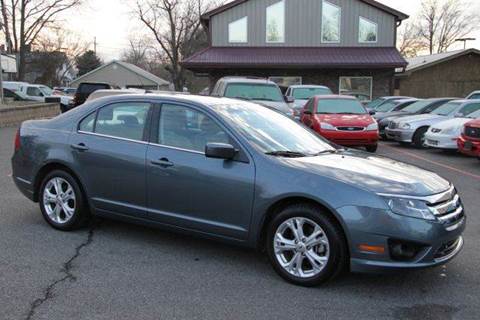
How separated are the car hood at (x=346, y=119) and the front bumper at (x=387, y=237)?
30.2ft

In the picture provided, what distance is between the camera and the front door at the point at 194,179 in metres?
→ 4.62

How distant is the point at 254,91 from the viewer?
543 inches

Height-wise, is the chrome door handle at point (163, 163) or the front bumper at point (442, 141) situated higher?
the chrome door handle at point (163, 163)

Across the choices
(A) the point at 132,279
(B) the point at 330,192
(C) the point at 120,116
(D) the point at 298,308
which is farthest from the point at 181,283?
(C) the point at 120,116

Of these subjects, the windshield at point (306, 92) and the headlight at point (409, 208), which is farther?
the windshield at point (306, 92)

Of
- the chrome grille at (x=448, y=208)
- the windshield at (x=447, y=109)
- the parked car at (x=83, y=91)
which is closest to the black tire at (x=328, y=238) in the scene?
the chrome grille at (x=448, y=208)

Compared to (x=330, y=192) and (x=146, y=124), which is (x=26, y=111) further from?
(x=330, y=192)

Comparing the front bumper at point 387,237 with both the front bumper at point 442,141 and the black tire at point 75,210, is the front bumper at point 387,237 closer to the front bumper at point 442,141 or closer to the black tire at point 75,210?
the black tire at point 75,210

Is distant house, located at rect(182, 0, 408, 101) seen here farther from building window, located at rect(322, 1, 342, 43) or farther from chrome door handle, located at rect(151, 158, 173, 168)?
chrome door handle, located at rect(151, 158, 173, 168)

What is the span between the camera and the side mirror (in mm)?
4586

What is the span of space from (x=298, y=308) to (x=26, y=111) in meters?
19.4

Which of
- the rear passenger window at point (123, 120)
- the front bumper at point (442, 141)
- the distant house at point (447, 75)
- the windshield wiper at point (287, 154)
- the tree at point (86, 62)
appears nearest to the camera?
the windshield wiper at point (287, 154)

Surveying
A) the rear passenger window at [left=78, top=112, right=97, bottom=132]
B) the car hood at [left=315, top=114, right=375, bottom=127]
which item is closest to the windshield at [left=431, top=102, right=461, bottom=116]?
the car hood at [left=315, top=114, right=375, bottom=127]

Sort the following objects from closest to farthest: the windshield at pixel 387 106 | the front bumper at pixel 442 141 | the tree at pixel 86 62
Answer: the front bumper at pixel 442 141
the windshield at pixel 387 106
the tree at pixel 86 62
